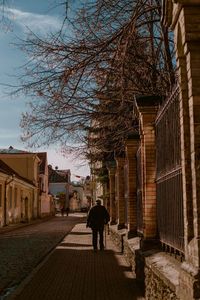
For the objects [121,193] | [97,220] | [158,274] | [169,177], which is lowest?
[158,274]

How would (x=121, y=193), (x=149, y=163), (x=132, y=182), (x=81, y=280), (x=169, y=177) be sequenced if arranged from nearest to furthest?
(x=169, y=177) < (x=149, y=163) < (x=81, y=280) < (x=132, y=182) < (x=121, y=193)

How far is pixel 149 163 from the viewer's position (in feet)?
29.6

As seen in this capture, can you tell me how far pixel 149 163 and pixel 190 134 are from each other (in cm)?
434

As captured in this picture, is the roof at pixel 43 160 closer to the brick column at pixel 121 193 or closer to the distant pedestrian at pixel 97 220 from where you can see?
the distant pedestrian at pixel 97 220

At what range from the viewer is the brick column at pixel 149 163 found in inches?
344

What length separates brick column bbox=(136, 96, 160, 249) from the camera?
874cm

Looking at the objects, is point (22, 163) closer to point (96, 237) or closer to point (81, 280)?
point (96, 237)

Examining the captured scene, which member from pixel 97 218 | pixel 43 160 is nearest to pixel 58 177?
pixel 43 160

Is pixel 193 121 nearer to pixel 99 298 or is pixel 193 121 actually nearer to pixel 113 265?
pixel 99 298

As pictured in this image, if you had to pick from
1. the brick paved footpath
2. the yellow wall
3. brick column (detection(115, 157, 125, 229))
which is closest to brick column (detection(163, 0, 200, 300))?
the brick paved footpath

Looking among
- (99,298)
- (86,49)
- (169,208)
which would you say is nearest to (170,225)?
(169,208)

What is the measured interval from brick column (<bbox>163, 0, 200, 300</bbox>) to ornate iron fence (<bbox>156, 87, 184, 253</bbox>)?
3.84 ft

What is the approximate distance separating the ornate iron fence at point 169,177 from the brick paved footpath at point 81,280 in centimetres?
145

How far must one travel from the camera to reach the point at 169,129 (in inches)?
275
